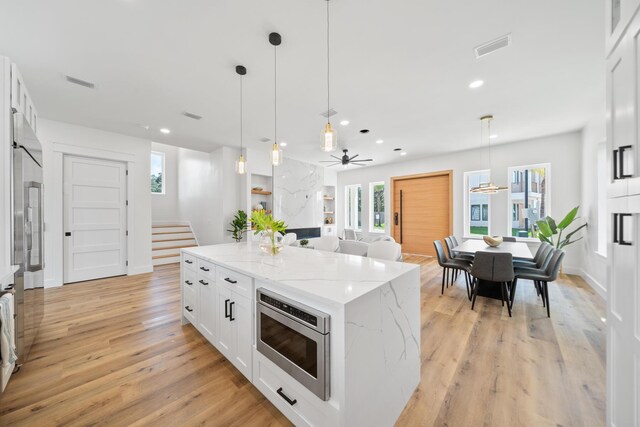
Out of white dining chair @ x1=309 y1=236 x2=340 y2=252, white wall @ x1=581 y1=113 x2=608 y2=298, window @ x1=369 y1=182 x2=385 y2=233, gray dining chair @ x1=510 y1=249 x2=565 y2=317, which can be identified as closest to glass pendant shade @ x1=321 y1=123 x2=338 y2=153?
white dining chair @ x1=309 y1=236 x2=340 y2=252

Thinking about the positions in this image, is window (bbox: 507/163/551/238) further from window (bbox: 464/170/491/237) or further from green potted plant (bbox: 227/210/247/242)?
green potted plant (bbox: 227/210/247/242)

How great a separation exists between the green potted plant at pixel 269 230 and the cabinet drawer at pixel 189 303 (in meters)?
0.93

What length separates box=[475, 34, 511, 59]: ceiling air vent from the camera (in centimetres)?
213

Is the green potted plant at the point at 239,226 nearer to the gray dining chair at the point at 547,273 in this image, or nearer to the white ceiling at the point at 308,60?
the white ceiling at the point at 308,60

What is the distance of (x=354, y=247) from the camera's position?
3896 mm

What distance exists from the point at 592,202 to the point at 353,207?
590 centimetres

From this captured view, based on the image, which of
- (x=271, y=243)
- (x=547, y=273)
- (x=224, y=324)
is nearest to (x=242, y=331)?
(x=224, y=324)

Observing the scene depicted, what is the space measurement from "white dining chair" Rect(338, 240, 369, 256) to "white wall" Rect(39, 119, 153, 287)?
13.9 ft

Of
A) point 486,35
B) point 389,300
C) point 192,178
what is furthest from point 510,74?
point 192,178

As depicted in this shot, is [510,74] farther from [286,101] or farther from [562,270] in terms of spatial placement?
[562,270]

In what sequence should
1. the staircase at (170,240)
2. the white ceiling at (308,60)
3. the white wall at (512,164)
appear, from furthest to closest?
the staircase at (170,240) < the white wall at (512,164) < the white ceiling at (308,60)

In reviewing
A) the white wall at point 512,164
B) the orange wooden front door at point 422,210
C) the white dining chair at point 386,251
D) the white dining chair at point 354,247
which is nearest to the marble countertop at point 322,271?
the white dining chair at point 386,251

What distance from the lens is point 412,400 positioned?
166cm

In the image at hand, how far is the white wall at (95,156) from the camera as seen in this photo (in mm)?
4035
